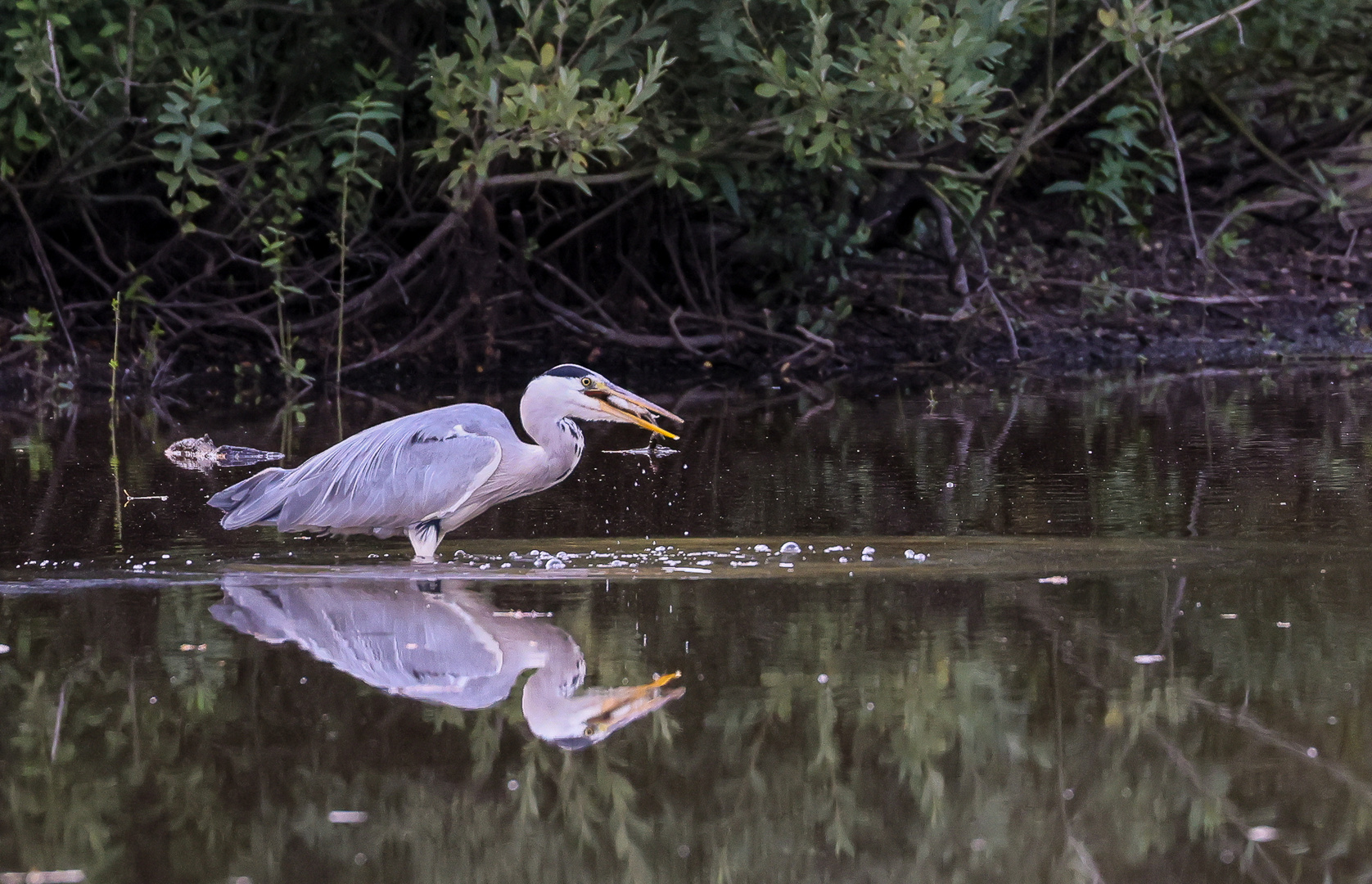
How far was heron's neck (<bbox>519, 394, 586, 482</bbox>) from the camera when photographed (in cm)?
616

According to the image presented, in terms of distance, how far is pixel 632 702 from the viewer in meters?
3.94

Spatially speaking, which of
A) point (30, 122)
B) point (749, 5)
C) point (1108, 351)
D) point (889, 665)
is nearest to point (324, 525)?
point (889, 665)

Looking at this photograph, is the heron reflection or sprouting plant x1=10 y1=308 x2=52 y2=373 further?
sprouting plant x1=10 y1=308 x2=52 y2=373

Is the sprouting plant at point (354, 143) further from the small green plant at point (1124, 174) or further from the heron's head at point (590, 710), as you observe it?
the heron's head at point (590, 710)

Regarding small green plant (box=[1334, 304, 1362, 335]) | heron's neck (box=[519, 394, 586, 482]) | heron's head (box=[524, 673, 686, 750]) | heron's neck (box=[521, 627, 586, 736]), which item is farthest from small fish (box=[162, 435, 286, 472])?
small green plant (box=[1334, 304, 1362, 335])

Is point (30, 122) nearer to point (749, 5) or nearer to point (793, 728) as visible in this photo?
point (749, 5)

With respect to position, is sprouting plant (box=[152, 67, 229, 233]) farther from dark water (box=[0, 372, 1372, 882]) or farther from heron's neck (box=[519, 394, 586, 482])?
heron's neck (box=[519, 394, 586, 482])

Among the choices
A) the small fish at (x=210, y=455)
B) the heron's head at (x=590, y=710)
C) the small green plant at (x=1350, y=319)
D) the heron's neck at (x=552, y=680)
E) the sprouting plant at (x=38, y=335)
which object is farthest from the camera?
the small green plant at (x=1350, y=319)

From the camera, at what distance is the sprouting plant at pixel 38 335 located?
11.1 metres

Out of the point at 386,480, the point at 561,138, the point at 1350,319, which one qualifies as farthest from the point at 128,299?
the point at 1350,319

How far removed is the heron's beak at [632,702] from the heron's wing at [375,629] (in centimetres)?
31

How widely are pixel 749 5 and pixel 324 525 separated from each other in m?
5.15

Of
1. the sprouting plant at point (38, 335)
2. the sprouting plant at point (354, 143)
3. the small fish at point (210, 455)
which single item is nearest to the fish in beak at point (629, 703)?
the small fish at point (210, 455)

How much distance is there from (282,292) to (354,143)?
1.66 m
